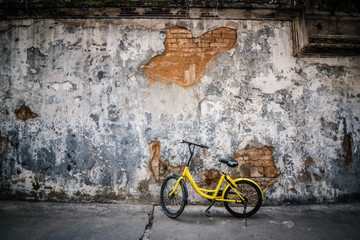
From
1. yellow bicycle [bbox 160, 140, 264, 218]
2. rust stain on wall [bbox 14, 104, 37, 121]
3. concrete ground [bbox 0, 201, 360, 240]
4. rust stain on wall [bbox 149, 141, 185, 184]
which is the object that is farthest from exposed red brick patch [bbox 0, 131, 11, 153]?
yellow bicycle [bbox 160, 140, 264, 218]

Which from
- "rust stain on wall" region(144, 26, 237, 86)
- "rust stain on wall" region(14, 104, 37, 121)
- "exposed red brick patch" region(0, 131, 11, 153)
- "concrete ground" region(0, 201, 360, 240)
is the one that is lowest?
"concrete ground" region(0, 201, 360, 240)

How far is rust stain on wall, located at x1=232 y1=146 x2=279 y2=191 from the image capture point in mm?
3742

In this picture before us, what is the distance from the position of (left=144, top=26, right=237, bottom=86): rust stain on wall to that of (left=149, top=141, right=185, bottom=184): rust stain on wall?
4.34ft

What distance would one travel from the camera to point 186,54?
12.6 feet

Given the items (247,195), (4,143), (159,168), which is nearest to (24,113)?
(4,143)

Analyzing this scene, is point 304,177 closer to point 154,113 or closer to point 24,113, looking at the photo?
point 154,113

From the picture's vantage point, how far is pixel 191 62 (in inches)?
152

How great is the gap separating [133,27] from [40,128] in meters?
2.46

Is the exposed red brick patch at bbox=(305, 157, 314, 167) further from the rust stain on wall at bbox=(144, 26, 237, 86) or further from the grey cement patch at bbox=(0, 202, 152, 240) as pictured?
the grey cement patch at bbox=(0, 202, 152, 240)

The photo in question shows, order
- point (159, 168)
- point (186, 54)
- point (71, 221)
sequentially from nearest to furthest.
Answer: point (71, 221) < point (159, 168) < point (186, 54)

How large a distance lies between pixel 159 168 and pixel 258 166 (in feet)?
5.73

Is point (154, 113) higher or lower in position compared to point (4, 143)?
higher

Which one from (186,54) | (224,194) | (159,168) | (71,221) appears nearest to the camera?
(71,221)

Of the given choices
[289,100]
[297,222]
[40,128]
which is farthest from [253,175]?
[40,128]
